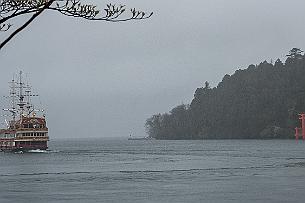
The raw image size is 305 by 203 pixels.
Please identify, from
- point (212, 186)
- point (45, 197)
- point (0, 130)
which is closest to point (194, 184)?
point (212, 186)

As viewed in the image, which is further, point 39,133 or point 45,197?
point 39,133

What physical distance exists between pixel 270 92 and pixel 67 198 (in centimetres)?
16102

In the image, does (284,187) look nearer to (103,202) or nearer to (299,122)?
(103,202)

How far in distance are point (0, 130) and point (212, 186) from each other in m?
99.3

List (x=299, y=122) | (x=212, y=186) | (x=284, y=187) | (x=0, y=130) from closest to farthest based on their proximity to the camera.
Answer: (x=284, y=187) < (x=212, y=186) < (x=0, y=130) < (x=299, y=122)

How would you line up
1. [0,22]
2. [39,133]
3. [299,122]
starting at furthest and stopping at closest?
[299,122]
[39,133]
[0,22]

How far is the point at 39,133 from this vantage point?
10800 centimetres

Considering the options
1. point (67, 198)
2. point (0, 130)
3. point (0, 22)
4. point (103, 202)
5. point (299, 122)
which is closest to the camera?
point (0, 22)

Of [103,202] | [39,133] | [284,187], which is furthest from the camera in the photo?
[39,133]

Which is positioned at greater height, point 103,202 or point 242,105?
point 242,105

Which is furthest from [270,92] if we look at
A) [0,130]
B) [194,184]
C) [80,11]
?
[80,11]

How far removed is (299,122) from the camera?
603 ft

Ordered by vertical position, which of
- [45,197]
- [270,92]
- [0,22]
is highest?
[270,92]

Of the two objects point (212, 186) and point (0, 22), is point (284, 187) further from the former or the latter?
point (0, 22)
